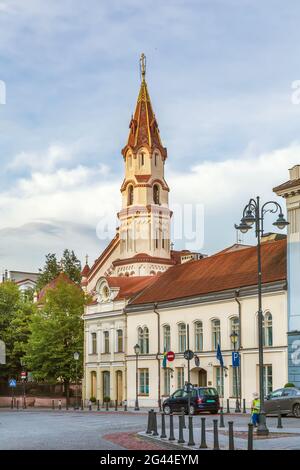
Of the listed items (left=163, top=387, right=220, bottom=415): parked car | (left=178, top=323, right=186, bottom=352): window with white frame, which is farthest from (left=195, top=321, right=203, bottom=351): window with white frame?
(left=163, top=387, right=220, bottom=415): parked car

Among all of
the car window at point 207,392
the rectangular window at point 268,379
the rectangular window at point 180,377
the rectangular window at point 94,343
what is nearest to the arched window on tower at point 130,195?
the rectangular window at point 94,343

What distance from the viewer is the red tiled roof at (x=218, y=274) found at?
2120 inches

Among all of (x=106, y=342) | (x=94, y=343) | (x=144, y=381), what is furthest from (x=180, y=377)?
(x=94, y=343)

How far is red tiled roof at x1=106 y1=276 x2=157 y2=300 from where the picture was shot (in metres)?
67.8

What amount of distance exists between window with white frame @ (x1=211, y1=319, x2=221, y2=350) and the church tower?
39895 millimetres

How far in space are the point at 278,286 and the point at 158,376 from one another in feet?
48.4

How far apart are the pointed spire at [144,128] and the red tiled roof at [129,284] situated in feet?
107

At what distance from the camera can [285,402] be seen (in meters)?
37.5

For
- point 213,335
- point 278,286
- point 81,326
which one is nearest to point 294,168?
point 278,286

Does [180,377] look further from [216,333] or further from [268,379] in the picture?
[268,379]

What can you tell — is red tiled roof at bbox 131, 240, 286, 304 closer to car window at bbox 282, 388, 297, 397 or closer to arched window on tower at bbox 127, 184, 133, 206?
car window at bbox 282, 388, 297, 397

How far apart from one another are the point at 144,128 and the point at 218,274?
4764 cm

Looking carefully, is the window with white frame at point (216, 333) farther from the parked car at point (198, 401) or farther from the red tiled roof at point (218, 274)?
the parked car at point (198, 401)
